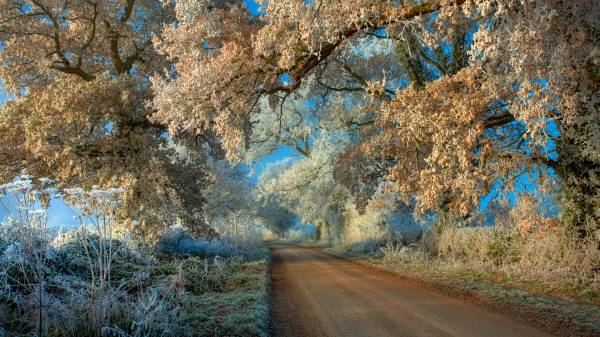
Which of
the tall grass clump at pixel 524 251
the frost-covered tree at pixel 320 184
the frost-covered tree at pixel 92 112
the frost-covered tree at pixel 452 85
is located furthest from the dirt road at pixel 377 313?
the frost-covered tree at pixel 320 184

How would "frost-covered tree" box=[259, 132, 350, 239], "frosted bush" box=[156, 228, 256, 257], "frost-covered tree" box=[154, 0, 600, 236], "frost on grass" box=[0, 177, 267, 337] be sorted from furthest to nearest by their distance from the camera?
"frost-covered tree" box=[259, 132, 350, 239] < "frosted bush" box=[156, 228, 256, 257] < "frost-covered tree" box=[154, 0, 600, 236] < "frost on grass" box=[0, 177, 267, 337]

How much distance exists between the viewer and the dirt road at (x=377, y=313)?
6.58 m

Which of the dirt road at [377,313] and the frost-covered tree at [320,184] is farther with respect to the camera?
the frost-covered tree at [320,184]

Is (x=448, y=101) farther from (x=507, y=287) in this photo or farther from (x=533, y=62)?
(x=507, y=287)

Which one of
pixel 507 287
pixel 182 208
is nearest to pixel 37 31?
pixel 182 208

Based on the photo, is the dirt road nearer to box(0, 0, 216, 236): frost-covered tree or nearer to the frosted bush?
box(0, 0, 216, 236): frost-covered tree

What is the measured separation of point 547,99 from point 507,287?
4.92m

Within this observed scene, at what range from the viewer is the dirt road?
6.58 m

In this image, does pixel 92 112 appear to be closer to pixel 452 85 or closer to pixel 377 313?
pixel 452 85

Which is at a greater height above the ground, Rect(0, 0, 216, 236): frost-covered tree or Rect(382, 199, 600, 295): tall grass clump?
Rect(0, 0, 216, 236): frost-covered tree

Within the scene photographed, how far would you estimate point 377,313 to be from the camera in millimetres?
7711

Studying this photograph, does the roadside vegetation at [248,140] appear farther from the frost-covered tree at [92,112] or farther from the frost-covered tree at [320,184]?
the frost-covered tree at [320,184]

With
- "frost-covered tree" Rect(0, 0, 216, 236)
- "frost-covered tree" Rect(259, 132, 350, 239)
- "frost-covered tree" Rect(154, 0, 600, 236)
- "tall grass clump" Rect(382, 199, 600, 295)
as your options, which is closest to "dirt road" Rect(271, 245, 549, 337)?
"frost-covered tree" Rect(154, 0, 600, 236)

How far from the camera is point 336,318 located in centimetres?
746
